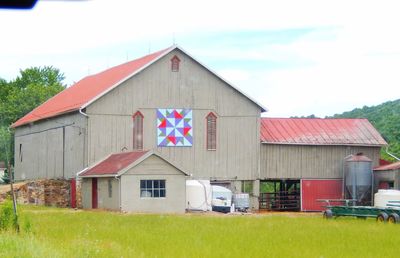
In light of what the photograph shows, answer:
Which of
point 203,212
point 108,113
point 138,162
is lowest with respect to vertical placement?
point 203,212

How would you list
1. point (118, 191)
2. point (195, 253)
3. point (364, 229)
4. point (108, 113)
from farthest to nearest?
1. point (108, 113)
2. point (118, 191)
3. point (364, 229)
4. point (195, 253)

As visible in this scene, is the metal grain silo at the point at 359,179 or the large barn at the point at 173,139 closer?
the large barn at the point at 173,139

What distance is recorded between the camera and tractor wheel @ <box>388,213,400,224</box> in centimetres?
3082

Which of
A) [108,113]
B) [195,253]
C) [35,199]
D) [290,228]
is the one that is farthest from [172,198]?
[195,253]

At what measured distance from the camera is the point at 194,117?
4244 cm

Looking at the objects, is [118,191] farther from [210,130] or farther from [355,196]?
[355,196]

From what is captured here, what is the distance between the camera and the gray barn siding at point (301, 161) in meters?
44.2

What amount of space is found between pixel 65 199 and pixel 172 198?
25.5ft

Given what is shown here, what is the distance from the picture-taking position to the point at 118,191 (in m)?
36.9

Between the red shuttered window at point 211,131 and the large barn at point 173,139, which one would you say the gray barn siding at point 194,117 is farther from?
the red shuttered window at point 211,131

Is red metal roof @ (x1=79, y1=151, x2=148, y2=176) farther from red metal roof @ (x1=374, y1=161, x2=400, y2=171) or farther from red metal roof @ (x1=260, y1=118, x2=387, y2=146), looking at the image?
red metal roof @ (x1=374, y1=161, x2=400, y2=171)

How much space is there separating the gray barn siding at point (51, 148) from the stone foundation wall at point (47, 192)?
28.7 inches

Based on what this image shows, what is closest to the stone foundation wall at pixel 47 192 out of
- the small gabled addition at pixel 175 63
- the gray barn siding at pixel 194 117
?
the gray barn siding at pixel 194 117

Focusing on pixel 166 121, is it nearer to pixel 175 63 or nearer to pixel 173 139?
pixel 173 139
